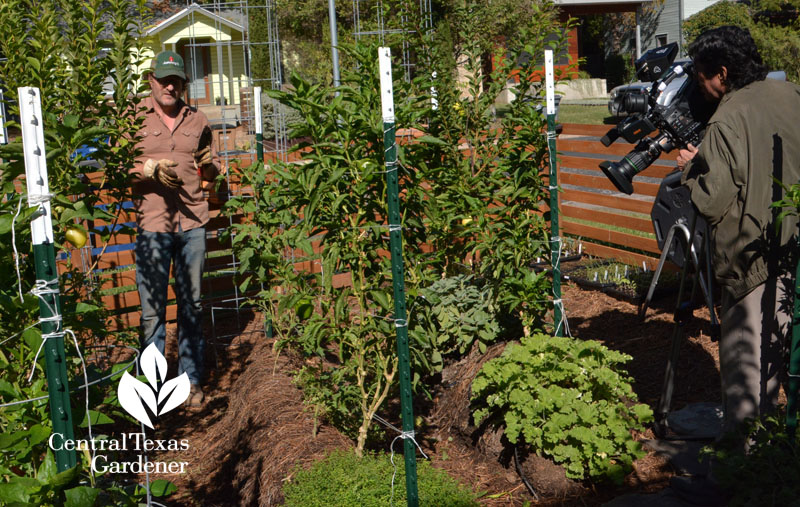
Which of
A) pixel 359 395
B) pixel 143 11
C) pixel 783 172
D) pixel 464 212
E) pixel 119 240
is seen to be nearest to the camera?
pixel 783 172

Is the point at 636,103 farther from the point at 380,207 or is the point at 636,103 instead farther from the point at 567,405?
the point at 567,405

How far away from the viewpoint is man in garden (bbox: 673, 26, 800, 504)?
10.3 ft

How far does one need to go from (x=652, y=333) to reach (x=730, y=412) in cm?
235

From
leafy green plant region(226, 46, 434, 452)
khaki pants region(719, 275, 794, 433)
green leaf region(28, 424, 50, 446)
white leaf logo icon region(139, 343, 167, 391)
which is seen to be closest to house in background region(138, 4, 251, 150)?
leafy green plant region(226, 46, 434, 452)

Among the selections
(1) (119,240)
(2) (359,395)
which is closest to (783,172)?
(2) (359,395)

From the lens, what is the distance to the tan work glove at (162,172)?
15.7 ft

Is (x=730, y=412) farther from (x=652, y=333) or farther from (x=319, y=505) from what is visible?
(x=652, y=333)

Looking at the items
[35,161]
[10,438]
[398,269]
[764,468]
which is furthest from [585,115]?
[10,438]

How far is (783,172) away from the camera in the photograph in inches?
123

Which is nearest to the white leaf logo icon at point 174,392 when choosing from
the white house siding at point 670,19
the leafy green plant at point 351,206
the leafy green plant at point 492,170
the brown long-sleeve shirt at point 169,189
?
the brown long-sleeve shirt at point 169,189

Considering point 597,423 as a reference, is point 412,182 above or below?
above

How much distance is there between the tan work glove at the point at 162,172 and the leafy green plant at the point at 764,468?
3411 millimetres

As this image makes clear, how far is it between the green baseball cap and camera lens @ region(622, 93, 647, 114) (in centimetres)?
270

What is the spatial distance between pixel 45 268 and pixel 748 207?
2616mm
